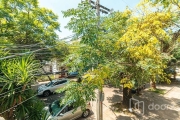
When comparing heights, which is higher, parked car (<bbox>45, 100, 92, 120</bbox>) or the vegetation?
the vegetation

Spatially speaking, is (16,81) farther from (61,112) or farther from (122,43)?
(61,112)

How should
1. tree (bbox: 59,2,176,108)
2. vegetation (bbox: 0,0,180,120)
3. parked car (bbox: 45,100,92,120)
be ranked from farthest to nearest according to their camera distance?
1. parked car (bbox: 45,100,92,120)
2. tree (bbox: 59,2,176,108)
3. vegetation (bbox: 0,0,180,120)

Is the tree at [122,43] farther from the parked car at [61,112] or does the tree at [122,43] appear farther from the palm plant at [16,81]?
the parked car at [61,112]

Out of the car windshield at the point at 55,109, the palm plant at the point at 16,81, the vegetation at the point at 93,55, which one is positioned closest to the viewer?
the palm plant at the point at 16,81

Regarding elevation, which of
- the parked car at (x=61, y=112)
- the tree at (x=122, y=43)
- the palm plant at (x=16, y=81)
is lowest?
the parked car at (x=61, y=112)

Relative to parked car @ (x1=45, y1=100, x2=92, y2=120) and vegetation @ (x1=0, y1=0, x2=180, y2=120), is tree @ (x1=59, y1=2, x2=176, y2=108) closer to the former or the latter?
vegetation @ (x1=0, y1=0, x2=180, y2=120)

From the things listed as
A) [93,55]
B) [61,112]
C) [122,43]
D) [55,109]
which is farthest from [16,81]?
[55,109]

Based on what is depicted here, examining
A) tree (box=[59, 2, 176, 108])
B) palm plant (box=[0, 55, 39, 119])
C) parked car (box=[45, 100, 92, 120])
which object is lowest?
parked car (box=[45, 100, 92, 120])

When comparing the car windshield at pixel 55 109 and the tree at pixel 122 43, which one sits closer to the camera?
the tree at pixel 122 43

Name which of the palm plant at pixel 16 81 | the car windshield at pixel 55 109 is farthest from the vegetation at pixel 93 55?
the car windshield at pixel 55 109

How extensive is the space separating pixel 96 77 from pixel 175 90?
13.9 metres

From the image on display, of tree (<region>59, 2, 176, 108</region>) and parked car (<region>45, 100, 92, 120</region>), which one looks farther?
parked car (<region>45, 100, 92, 120</region>)

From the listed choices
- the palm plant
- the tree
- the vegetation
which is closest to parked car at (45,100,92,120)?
the vegetation

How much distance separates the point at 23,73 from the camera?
14.3 ft
